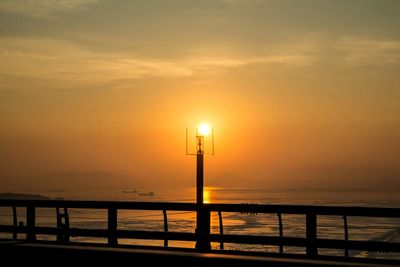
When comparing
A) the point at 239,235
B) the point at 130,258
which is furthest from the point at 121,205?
the point at 130,258

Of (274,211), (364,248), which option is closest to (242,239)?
(274,211)

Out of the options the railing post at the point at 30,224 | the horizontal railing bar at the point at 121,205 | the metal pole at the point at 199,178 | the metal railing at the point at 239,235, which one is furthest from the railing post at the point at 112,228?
the metal pole at the point at 199,178

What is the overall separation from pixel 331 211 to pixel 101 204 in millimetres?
4743

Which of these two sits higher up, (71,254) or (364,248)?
(71,254)

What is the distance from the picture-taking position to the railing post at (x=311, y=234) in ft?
36.8

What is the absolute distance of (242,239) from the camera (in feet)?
39.1

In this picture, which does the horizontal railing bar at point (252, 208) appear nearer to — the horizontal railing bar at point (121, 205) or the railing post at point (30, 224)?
the horizontal railing bar at point (121, 205)

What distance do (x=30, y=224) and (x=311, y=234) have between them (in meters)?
6.10

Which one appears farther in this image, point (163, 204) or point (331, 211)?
point (163, 204)

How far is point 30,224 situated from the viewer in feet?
48.0

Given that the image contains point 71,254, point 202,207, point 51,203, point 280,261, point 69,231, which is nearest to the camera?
point 280,261

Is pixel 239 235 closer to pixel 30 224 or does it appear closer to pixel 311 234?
pixel 311 234

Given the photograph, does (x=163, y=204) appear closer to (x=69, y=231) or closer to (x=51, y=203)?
(x=69, y=231)

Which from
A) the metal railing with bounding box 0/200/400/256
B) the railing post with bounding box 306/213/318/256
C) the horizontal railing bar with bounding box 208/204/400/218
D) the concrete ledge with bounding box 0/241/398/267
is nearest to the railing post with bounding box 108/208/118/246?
the metal railing with bounding box 0/200/400/256
